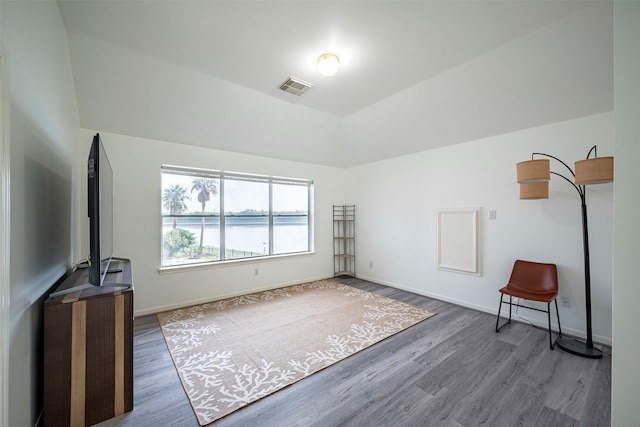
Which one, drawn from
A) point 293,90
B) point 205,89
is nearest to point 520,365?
point 293,90

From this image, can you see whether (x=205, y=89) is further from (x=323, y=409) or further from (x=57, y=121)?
(x=323, y=409)

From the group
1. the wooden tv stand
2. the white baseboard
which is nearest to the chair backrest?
the white baseboard

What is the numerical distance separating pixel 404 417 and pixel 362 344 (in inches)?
39.0

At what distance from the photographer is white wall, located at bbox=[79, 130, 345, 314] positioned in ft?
11.1

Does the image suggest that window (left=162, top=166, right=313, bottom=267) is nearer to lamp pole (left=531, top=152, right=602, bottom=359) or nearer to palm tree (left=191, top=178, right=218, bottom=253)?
palm tree (left=191, top=178, right=218, bottom=253)

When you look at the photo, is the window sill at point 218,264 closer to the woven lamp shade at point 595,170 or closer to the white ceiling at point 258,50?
the white ceiling at point 258,50

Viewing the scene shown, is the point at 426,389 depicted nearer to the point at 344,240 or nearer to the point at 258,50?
the point at 258,50

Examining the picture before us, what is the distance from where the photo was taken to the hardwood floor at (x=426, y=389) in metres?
1.74

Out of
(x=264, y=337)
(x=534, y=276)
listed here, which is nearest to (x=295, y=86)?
(x=264, y=337)

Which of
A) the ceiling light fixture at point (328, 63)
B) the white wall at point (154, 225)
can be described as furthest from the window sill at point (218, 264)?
the ceiling light fixture at point (328, 63)

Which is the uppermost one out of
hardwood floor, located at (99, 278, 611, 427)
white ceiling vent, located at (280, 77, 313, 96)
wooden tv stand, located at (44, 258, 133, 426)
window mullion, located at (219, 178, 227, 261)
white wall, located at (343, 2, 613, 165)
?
white ceiling vent, located at (280, 77, 313, 96)

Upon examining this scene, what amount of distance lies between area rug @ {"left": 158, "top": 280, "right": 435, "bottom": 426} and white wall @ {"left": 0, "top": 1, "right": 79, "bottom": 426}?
1.01m

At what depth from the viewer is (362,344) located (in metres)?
2.73

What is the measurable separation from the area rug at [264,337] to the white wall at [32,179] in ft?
3.33
